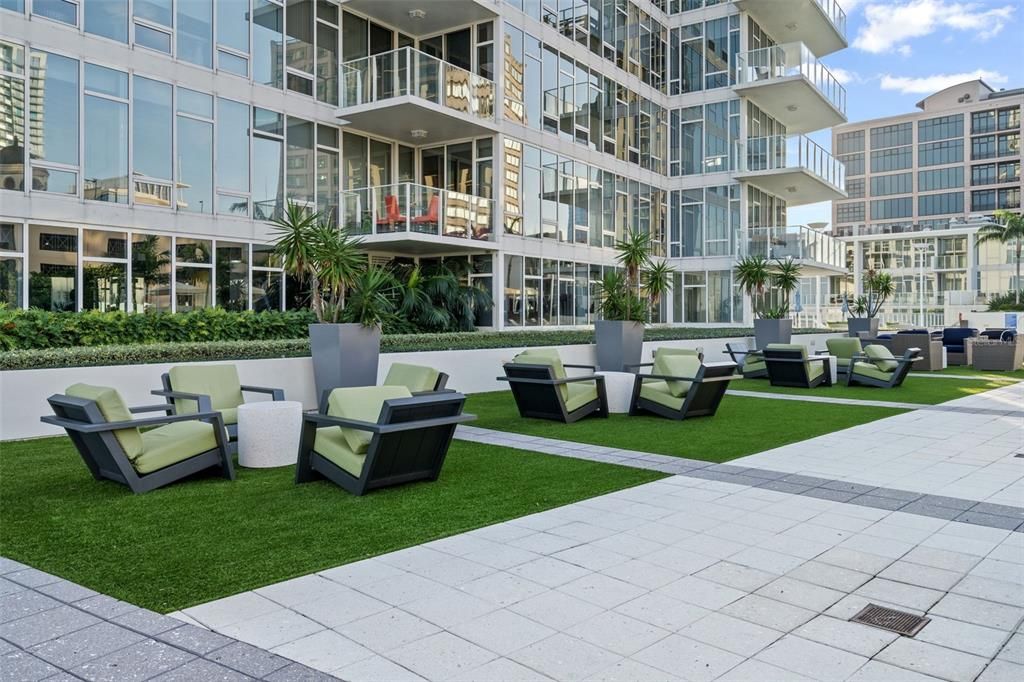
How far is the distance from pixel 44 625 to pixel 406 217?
15.4 metres

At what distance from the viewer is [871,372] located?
1658 cm

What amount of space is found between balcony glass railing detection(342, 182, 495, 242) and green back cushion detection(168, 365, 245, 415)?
10.00 m

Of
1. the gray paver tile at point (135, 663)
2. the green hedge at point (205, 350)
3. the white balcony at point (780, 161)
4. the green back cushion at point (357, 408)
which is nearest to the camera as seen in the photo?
the gray paver tile at point (135, 663)

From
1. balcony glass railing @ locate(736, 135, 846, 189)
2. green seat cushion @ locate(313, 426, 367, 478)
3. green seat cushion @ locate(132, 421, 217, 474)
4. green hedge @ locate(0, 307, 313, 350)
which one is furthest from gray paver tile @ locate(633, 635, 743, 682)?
balcony glass railing @ locate(736, 135, 846, 189)

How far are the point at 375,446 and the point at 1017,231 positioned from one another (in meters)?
78.4

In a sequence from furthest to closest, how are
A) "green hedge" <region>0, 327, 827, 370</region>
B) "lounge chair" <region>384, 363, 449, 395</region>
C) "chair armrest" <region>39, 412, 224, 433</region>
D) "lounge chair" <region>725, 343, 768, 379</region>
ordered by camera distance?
"lounge chair" <region>725, 343, 768, 379</region> < "green hedge" <region>0, 327, 827, 370</region> < "lounge chair" <region>384, 363, 449, 395</region> < "chair armrest" <region>39, 412, 224, 433</region>

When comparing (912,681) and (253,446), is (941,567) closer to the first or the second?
(912,681)

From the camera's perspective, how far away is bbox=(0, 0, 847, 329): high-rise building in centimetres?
1454

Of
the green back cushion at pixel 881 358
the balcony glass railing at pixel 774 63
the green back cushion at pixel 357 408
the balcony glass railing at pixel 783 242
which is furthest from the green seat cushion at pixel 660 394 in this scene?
A: the balcony glass railing at pixel 774 63

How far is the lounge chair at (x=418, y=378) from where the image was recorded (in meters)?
8.95

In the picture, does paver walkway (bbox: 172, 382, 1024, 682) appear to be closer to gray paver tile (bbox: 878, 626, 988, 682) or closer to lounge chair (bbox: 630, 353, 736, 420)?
gray paver tile (bbox: 878, 626, 988, 682)

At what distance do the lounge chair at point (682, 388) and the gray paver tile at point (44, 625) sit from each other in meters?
8.39

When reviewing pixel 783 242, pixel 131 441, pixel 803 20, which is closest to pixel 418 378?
pixel 131 441

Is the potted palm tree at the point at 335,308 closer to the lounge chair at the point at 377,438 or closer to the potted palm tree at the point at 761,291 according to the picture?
the lounge chair at the point at 377,438
